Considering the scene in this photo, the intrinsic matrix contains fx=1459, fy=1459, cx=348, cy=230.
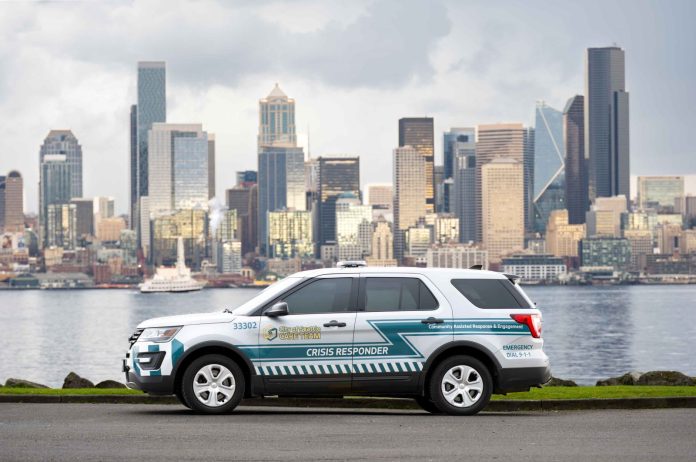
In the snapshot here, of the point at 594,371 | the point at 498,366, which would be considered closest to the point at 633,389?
the point at 498,366

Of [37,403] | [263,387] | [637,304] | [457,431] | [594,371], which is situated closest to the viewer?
[457,431]

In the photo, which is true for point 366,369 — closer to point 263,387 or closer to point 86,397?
point 263,387

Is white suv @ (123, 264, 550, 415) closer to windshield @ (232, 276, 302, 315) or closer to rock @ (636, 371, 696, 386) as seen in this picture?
windshield @ (232, 276, 302, 315)

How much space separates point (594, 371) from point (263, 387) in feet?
186

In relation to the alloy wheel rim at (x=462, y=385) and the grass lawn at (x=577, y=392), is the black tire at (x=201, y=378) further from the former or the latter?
the grass lawn at (x=577, y=392)

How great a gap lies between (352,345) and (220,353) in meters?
1.54

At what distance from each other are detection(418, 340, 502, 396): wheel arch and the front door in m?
0.91

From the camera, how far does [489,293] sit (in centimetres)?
1748

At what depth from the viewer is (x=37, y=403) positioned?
754 inches

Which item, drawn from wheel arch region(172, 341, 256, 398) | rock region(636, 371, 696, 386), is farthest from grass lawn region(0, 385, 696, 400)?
rock region(636, 371, 696, 386)

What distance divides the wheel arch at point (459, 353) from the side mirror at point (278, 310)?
1.77 meters

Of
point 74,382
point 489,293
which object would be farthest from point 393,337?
point 74,382

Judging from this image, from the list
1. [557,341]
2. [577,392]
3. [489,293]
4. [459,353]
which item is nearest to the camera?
[459,353]

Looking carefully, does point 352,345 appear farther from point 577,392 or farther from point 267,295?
point 577,392
